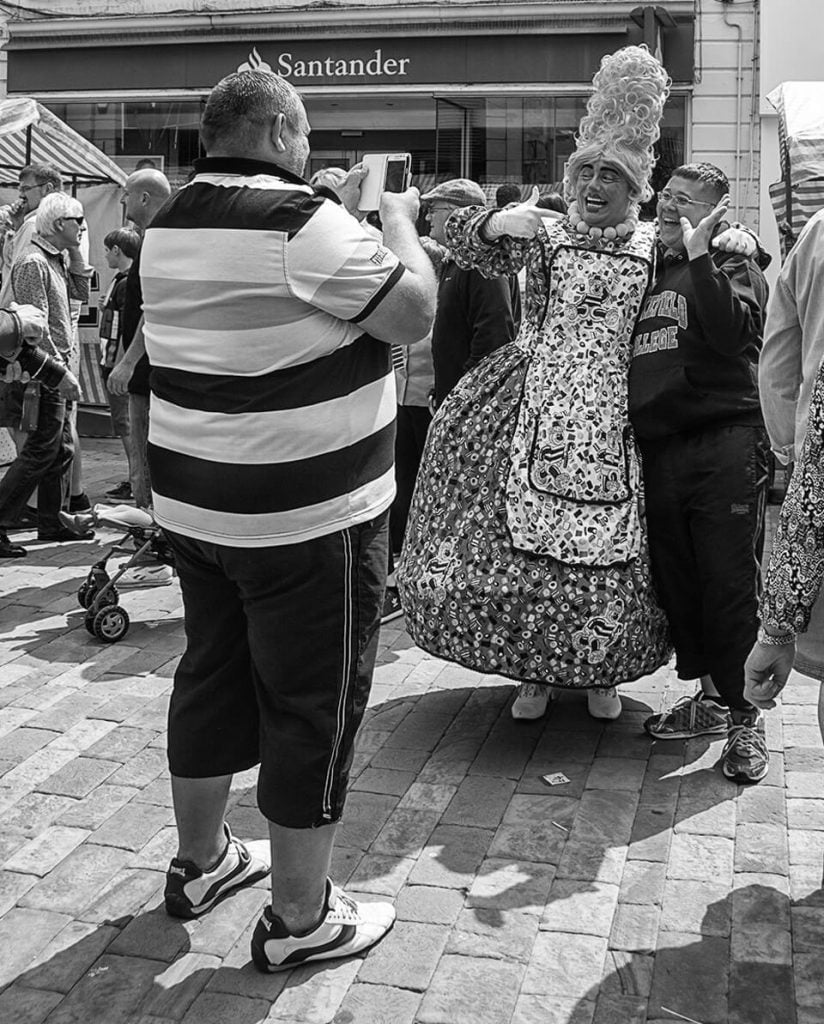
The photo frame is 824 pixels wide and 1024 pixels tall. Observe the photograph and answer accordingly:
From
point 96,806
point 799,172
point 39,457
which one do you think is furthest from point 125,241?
point 96,806

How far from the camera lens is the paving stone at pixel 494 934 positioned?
3.10 metres

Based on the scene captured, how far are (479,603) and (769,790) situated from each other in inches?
42.1

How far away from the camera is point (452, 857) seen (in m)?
3.62

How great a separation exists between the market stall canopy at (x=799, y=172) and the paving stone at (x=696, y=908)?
18.7ft

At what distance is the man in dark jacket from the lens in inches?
234

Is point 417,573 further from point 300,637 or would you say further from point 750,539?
point 300,637

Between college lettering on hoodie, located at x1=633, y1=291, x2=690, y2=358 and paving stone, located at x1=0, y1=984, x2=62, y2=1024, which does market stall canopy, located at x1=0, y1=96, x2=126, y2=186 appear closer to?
college lettering on hoodie, located at x1=633, y1=291, x2=690, y2=358

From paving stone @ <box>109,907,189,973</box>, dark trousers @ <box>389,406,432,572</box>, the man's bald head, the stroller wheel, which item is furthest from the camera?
dark trousers @ <box>389,406,432,572</box>

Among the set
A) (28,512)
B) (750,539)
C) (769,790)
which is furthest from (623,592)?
(28,512)

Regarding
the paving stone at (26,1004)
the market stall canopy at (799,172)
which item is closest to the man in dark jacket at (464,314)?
the market stall canopy at (799,172)

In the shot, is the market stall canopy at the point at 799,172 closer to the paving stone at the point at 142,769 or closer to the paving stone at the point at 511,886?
the paving stone at the point at 142,769

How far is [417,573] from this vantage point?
4395 millimetres

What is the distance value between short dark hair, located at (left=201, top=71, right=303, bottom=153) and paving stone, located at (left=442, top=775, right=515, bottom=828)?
206 centimetres

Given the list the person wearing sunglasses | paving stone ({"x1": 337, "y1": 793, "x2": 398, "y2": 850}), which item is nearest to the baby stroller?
the person wearing sunglasses
